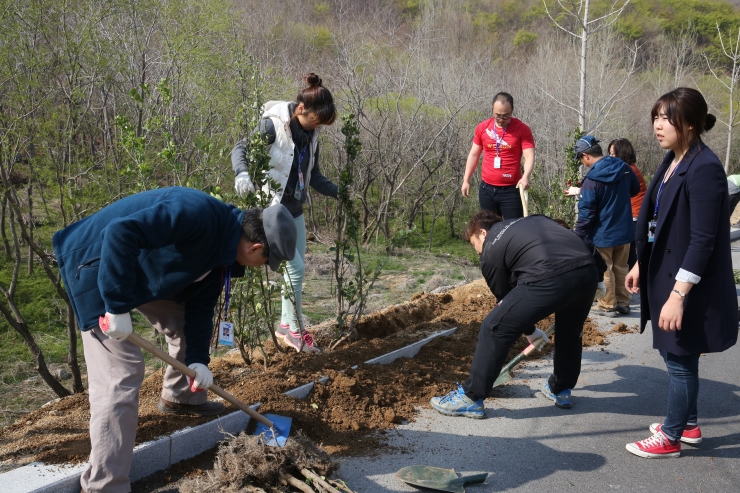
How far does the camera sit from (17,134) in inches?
256

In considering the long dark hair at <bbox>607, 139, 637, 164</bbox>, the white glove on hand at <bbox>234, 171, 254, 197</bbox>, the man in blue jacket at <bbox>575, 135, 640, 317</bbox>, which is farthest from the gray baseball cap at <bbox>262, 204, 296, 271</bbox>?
the long dark hair at <bbox>607, 139, 637, 164</bbox>

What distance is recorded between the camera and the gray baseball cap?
9.80ft

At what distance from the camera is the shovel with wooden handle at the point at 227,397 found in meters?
2.92

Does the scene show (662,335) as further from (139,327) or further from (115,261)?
(139,327)

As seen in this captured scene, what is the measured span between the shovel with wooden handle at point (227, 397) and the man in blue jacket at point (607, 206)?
4.10 m

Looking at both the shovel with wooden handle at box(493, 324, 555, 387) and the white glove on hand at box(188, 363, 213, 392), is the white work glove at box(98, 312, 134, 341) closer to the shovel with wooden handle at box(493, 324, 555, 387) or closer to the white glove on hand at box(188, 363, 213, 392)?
the white glove on hand at box(188, 363, 213, 392)

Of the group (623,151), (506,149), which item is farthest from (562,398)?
(623,151)

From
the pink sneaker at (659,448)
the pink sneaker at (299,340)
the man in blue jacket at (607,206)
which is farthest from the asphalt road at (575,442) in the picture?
the man in blue jacket at (607,206)

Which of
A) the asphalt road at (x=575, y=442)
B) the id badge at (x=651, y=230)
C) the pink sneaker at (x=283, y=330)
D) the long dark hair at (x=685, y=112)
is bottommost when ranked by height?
the asphalt road at (x=575, y=442)

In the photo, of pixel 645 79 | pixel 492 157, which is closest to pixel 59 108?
pixel 492 157

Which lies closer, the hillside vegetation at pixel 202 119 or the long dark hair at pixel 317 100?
the long dark hair at pixel 317 100

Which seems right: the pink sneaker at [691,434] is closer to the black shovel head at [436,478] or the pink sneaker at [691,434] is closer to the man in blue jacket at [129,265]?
the black shovel head at [436,478]

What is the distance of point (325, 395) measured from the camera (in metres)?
4.24

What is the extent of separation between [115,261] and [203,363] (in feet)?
2.74
